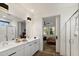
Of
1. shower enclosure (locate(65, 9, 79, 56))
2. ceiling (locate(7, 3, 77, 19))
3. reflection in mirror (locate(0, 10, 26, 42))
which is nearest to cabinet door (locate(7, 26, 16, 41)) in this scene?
reflection in mirror (locate(0, 10, 26, 42))

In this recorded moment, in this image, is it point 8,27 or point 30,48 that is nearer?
point 8,27

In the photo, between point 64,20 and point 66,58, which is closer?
point 66,58

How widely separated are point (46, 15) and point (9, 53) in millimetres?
3156

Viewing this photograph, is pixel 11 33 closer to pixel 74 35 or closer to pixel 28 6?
pixel 28 6

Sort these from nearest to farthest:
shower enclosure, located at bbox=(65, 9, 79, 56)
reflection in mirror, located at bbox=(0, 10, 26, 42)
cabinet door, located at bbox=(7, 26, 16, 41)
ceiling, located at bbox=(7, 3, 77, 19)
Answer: shower enclosure, located at bbox=(65, 9, 79, 56) < reflection in mirror, located at bbox=(0, 10, 26, 42) < cabinet door, located at bbox=(7, 26, 16, 41) < ceiling, located at bbox=(7, 3, 77, 19)

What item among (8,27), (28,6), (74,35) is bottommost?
(74,35)

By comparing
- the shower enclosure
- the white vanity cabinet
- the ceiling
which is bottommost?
the white vanity cabinet

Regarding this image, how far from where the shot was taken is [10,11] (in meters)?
2.66

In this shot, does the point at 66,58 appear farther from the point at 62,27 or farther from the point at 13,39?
the point at 62,27

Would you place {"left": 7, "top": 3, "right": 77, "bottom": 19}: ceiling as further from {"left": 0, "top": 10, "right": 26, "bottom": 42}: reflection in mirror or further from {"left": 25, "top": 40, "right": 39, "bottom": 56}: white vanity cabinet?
{"left": 25, "top": 40, "right": 39, "bottom": 56}: white vanity cabinet

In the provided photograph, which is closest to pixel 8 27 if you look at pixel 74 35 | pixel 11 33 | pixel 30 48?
pixel 11 33

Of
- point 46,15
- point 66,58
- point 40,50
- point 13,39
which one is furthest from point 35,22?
point 66,58

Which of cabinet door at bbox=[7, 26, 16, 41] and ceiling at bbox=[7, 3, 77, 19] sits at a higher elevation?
ceiling at bbox=[7, 3, 77, 19]

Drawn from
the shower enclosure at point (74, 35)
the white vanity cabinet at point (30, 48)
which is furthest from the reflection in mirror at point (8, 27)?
the shower enclosure at point (74, 35)
